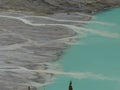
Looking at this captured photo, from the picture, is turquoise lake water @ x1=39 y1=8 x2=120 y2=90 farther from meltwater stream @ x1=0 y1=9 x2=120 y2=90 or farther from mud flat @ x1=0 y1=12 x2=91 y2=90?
mud flat @ x1=0 y1=12 x2=91 y2=90

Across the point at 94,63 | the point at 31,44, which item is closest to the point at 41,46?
the point at 31,44

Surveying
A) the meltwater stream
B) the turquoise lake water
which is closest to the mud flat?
the meltwater stream

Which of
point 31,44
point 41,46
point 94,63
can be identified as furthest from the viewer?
point 31,44

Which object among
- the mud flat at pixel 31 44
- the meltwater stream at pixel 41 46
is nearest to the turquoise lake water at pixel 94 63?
the meltwater stream at pixel 41 46

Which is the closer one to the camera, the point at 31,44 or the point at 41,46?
the point at 41,46

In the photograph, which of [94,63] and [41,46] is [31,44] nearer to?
[41,46]
